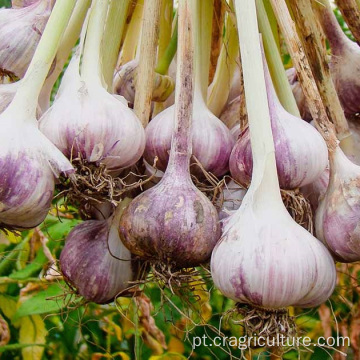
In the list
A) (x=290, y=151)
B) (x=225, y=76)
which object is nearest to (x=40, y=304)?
(x=225, y=76)

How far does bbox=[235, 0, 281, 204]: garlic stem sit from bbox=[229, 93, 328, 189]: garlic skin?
21mm

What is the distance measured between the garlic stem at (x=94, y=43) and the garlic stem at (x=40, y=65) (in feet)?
0.10

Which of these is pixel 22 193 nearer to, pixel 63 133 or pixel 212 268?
pixel 63 133

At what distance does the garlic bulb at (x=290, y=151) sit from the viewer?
0.57m

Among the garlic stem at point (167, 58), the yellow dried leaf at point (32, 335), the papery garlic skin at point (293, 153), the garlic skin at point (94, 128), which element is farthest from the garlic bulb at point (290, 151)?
the yellow dried leaf at point (32, 335)

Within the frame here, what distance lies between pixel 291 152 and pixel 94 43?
24 cm

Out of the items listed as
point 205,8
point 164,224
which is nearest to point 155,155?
point 164,224

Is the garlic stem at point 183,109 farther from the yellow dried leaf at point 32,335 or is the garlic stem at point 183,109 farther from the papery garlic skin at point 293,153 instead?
the yellow dried leaf at point 32,335

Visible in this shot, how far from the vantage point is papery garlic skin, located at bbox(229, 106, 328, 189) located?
0.57m

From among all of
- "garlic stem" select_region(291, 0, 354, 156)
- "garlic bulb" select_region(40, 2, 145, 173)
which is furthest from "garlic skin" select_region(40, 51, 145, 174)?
"garlic stem" select_region(291, 0, 354, 156)

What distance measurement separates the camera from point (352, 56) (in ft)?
2.41

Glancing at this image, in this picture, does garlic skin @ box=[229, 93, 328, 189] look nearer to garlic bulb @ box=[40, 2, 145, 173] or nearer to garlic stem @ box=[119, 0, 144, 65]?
garlic bulb @ box=[40, 2, 145, 173]

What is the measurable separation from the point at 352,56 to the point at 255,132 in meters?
0.25

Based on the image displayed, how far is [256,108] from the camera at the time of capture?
0.57 metres
